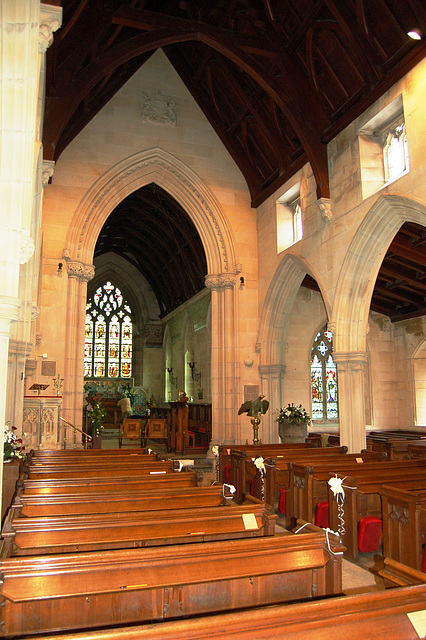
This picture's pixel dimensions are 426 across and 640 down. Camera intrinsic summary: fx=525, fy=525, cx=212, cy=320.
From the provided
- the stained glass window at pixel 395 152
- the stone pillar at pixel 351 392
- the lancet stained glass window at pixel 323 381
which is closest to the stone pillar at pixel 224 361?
the stone pillar at pixel 351 392

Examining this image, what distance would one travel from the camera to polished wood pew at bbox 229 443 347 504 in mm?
7875

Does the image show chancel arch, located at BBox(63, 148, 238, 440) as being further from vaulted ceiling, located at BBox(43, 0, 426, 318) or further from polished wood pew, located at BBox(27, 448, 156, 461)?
polished wood pew, located at BBox(27, 448, 156, 461)

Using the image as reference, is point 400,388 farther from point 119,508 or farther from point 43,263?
point 119,508

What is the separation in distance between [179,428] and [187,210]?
5786mm

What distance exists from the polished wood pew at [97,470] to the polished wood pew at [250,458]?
172 centimetres

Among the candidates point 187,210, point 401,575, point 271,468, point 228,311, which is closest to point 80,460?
point 271,468

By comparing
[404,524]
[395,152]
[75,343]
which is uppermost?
[395,152]

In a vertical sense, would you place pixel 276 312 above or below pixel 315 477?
above

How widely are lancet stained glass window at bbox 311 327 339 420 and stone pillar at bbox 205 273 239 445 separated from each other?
13.8 ft

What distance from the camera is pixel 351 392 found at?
10.0 metres

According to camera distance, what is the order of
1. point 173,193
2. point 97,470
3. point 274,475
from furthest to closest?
point 173,193
point 274,475
point 97,470

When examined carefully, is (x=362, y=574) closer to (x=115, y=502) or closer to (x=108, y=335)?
(x=115, y=502)

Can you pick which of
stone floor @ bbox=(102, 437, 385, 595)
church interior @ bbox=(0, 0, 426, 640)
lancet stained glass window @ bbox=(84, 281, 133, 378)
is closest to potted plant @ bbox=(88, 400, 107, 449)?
church interior @ bbox=(0, 0, 426, 640)

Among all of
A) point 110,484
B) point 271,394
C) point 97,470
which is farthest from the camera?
point 271,394
